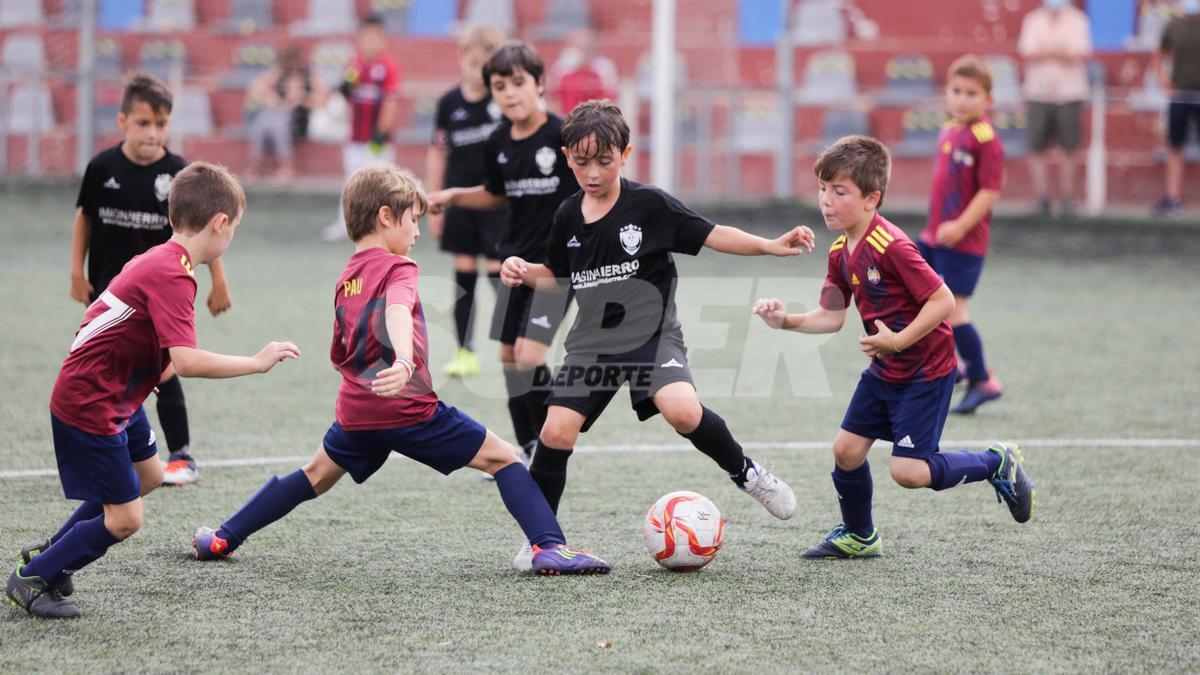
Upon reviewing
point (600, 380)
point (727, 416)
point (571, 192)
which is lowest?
point (727, 416)

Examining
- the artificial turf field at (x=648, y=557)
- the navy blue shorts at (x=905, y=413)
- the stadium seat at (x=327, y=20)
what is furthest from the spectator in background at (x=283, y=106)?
the navy blue shorts at (x=905, y=413)

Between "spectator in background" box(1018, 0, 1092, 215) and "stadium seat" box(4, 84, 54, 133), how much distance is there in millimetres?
12375

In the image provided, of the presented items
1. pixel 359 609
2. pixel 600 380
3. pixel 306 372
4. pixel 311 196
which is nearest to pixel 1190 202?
pixel 311 196

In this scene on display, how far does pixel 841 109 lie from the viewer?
1803cm

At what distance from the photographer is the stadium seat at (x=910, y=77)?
60.2 ft

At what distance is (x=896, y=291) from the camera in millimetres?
4699

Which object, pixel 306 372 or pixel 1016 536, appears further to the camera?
pixel 306 372

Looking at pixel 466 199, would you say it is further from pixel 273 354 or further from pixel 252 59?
pixel 252 59

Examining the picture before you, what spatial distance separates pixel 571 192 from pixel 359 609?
2477 mm

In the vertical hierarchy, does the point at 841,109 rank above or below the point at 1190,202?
above

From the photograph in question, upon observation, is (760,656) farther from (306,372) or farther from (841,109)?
(841,109)

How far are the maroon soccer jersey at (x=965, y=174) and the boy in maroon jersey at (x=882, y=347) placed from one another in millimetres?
2984

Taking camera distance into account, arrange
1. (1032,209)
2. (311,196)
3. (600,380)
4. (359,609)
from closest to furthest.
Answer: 1. (359,609)
2. (600,380)
3. (1032,209)
4. (311,196)

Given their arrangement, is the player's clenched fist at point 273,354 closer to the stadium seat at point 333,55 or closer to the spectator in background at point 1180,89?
the spectator in background at point 1180,89
